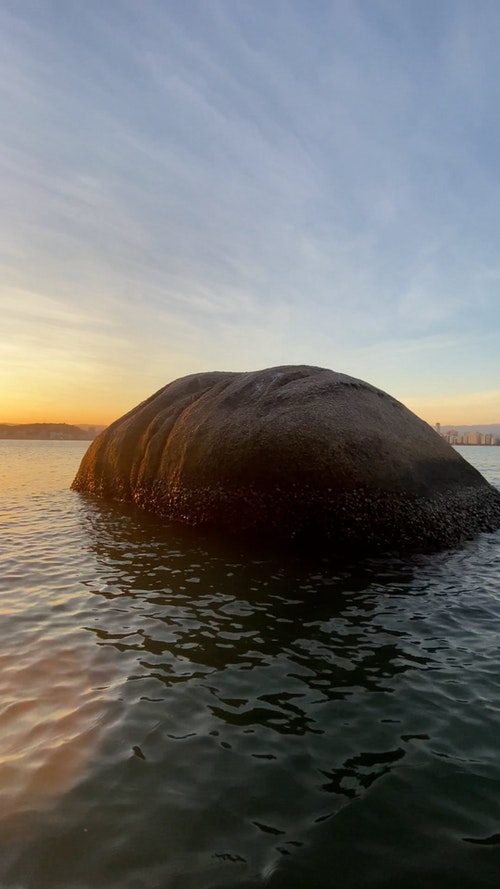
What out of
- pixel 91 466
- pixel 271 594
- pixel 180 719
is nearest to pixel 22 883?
pixel 180 719

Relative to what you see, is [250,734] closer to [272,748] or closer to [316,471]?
[272,748]

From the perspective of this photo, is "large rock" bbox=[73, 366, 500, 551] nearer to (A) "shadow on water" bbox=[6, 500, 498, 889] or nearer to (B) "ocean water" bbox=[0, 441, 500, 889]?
(B) "ocean water" bbox=[0, 441, 500, 889]

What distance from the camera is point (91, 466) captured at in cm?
2150

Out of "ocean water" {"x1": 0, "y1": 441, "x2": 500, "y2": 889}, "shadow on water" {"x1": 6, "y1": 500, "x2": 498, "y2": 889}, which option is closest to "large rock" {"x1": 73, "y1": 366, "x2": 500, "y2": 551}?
"ocean water" {"x1": 0, "y1": 441, "x2": 500, "y2": 889}

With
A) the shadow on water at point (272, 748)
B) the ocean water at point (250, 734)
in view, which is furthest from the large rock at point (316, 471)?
the shadow on water at point (272, 748)

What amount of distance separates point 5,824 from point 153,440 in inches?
534

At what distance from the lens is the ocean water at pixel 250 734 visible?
330 centimetres

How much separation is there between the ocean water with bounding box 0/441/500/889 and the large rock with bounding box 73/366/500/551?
253cm

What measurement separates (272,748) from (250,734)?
27cm

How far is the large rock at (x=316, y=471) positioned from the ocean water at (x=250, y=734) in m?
2.53

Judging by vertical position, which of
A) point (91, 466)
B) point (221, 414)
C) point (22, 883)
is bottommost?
point (22, 883)

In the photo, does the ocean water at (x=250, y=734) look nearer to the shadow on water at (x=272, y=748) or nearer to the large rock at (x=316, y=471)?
the shadow on water at (x=272, y=748)

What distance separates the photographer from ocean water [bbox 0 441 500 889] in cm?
330

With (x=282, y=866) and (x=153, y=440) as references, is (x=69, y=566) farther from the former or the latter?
(x=282, y=866)
